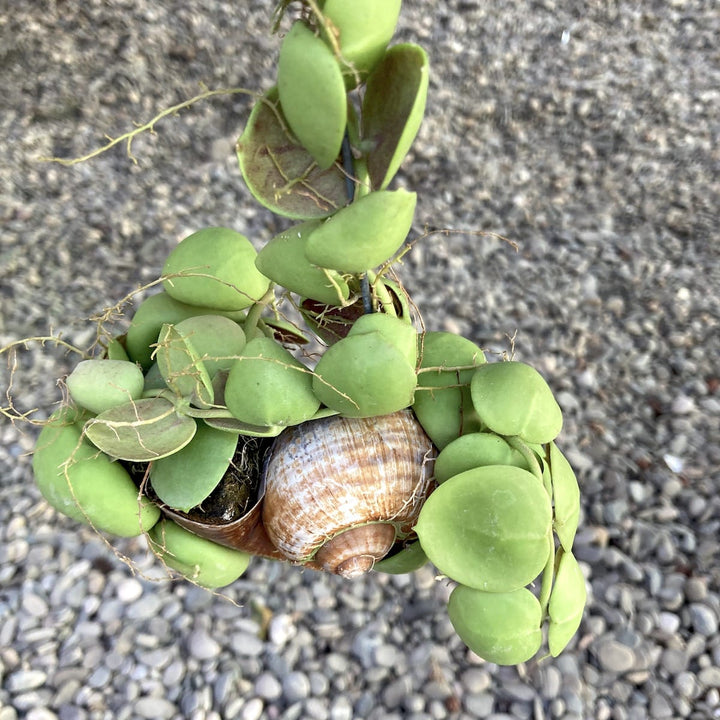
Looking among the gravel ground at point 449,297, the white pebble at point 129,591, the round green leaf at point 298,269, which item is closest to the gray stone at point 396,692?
the gravel ground at point 449,297

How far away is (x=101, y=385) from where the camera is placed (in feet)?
1.41

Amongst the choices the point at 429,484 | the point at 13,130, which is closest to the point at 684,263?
the point at 429,484

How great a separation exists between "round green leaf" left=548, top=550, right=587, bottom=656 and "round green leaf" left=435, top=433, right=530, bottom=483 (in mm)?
70

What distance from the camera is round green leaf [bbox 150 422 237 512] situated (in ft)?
1.40

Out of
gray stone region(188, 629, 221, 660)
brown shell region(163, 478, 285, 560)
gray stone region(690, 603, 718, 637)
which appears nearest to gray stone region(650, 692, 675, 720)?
gray stone region(690, 603, 718, 637)

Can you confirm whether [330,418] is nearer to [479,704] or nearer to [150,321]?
[150,321]

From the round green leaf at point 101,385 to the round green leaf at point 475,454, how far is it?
200 mm

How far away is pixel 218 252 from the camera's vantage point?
1.55ft

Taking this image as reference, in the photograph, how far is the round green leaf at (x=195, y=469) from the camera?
1.40 feet

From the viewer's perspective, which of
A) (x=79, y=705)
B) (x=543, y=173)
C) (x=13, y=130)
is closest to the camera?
(x=79, y=705)

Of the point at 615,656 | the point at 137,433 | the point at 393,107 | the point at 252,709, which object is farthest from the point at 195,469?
the point at 615,656

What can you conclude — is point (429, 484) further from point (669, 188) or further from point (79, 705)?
point (669, 188)

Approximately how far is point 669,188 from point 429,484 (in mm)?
1221

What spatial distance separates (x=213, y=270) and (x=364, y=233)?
0.59 ft
